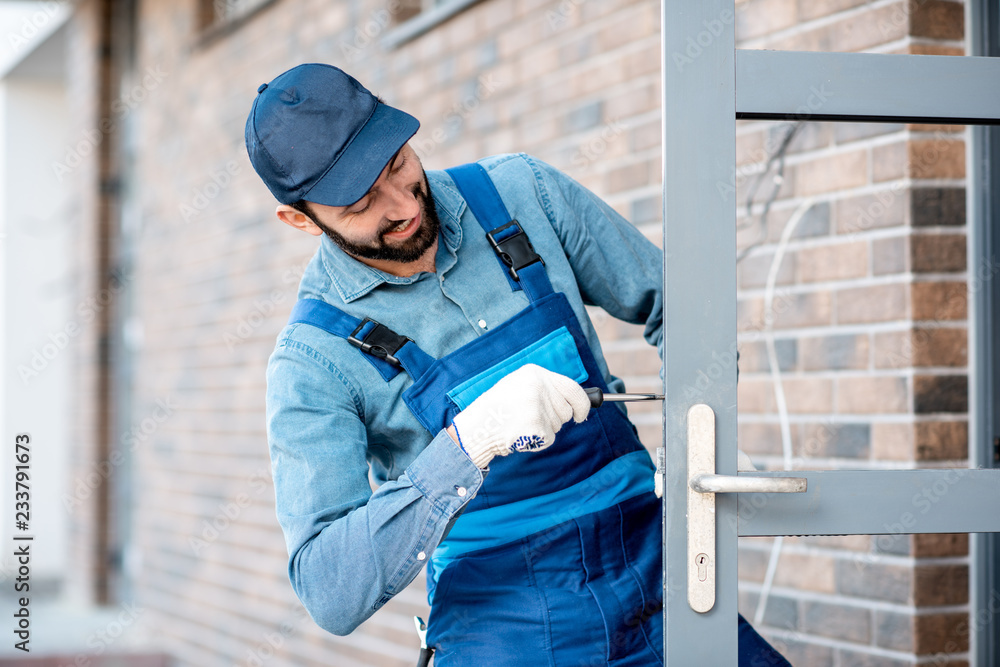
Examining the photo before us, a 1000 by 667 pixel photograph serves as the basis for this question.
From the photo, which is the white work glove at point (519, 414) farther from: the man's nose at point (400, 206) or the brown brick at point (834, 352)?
the brown brick at point (834, 352)

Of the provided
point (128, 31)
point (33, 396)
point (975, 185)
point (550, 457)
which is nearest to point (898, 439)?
point (975, 185)

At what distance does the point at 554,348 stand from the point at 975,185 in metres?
0.97

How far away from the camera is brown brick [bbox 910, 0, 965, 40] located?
1941mm

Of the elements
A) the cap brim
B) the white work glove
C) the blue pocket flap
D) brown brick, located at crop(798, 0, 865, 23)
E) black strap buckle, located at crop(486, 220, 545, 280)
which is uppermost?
brown brick, located at crop(798, 0, 865, 23)

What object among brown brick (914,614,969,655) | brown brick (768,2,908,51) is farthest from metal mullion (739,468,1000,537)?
brown brick (768,2,908,51)

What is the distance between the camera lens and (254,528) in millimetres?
4164

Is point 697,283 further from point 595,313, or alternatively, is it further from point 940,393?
point 595,313

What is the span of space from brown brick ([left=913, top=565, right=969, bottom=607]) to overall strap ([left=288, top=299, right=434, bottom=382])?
3.51 feet

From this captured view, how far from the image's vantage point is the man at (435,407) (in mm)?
1498

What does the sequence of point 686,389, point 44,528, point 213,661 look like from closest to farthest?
point 686,389 < point 213,661 < point 44,528

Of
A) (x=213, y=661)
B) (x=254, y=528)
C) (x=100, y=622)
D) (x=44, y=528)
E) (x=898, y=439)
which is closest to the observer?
(x=898, y=439)

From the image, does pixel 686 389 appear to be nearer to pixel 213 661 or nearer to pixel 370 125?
pixel 370 125

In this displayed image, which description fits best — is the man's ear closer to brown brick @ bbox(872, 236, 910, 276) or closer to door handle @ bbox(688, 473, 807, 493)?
door handle @ bbox(688, 473, 807, 493)

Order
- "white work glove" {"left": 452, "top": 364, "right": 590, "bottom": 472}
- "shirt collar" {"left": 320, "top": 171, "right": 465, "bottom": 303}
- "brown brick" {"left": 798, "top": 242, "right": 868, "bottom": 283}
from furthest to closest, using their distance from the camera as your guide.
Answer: "brown brick" {"left": 798, "top": 242, "right": 868, "bottom": 283}
"shirt collar" {"left": 320, "top": 171, "right": 465, "bottom": 303}
"white work glove" {"left": 452, "top": 364, "right": 590, "bottom": 472}
